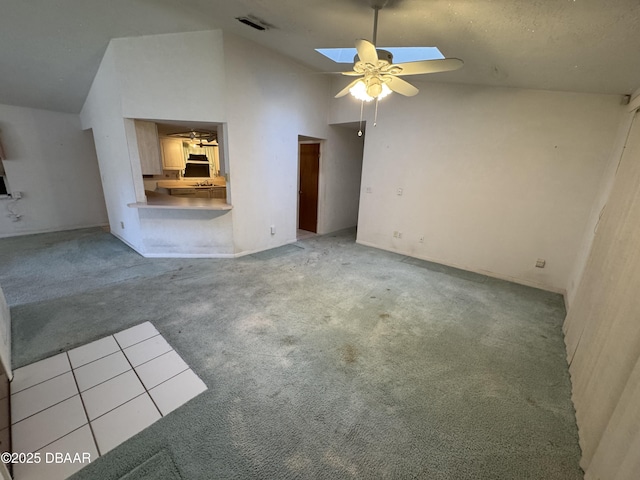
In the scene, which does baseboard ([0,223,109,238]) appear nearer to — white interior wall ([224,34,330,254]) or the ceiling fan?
white interior wall ([224,34,330,254])

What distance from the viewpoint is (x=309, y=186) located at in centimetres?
578

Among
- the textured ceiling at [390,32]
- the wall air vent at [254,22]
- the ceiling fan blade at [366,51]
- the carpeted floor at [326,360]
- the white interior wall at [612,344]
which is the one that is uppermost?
the wall air vent at [254,22]

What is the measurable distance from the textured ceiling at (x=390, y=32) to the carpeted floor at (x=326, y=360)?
7.99 feet

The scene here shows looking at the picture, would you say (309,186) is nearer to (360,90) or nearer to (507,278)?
(360,90)

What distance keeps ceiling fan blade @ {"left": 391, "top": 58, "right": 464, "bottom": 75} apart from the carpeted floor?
7.42 feet

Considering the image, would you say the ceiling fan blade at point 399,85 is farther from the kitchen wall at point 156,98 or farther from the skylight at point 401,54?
the kitchen wall at point 156,98

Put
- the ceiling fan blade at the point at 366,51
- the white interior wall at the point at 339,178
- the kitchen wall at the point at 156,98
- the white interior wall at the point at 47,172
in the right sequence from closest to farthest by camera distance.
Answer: the ceiling fan blade at the point at 366,51, the kitchen wall at the point at 156,98, the white interior wall at the point at 47,172, the white interior wall at the point at 339,178

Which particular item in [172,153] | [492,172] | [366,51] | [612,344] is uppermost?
[366,51]

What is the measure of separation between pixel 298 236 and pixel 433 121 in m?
3.23

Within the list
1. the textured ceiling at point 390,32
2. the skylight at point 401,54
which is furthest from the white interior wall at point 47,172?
the skylight at point 401,54

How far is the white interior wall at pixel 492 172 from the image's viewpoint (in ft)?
10.5

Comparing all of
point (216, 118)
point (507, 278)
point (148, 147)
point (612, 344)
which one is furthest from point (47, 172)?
point (507, 278)

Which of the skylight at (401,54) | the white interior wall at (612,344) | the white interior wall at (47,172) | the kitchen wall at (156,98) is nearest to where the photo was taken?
the white interior wall at (612,344)

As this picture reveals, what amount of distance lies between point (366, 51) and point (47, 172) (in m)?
6.54
